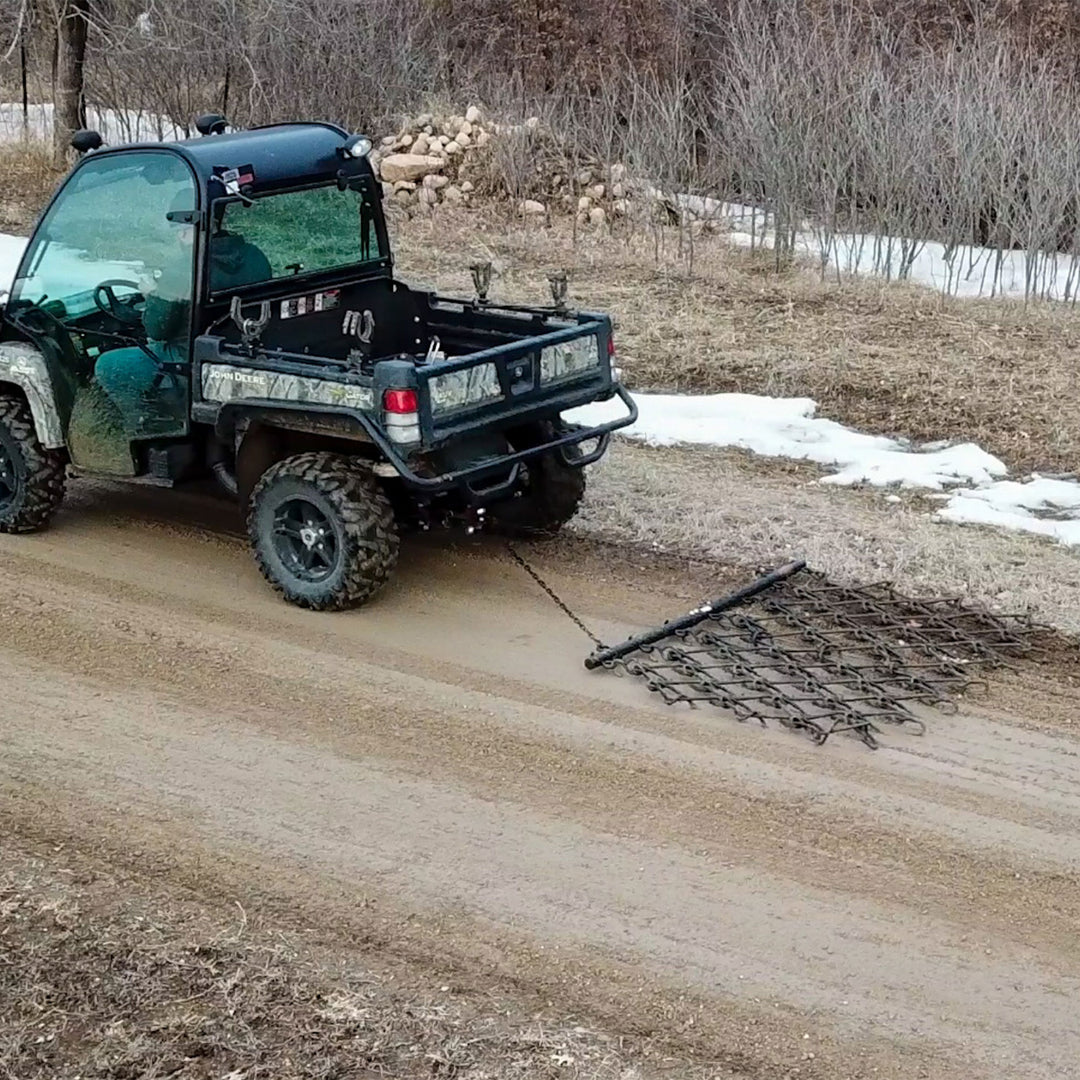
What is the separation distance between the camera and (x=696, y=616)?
693 cm

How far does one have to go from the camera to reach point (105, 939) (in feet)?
15.2

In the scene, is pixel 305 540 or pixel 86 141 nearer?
pixel 305 540

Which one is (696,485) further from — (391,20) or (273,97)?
(391,20)

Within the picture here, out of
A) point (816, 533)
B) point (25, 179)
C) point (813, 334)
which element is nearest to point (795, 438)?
point (816, 533)

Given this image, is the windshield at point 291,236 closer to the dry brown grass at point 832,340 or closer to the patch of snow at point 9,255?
the dry brown grass at point 832,340

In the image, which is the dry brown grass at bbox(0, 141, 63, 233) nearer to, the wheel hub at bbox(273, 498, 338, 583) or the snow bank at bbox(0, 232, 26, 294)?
the snow bank at bbox(0, 232, 26, 294)

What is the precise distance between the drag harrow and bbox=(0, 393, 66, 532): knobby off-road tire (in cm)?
317

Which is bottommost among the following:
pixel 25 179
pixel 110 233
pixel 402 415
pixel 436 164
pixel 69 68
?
pixel 402 415

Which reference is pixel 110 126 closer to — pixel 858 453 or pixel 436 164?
pixel 436 164

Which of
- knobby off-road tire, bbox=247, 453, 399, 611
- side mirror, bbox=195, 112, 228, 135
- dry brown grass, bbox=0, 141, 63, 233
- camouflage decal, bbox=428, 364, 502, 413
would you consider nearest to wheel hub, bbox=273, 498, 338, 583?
knobby off-road tire, bbox=247, 453, 399, 611

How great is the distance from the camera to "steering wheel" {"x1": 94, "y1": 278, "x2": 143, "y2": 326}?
7504 millimetres

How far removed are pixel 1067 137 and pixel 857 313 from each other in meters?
3.19

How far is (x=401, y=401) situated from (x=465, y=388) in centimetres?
36

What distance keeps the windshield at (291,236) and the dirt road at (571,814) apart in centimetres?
155
